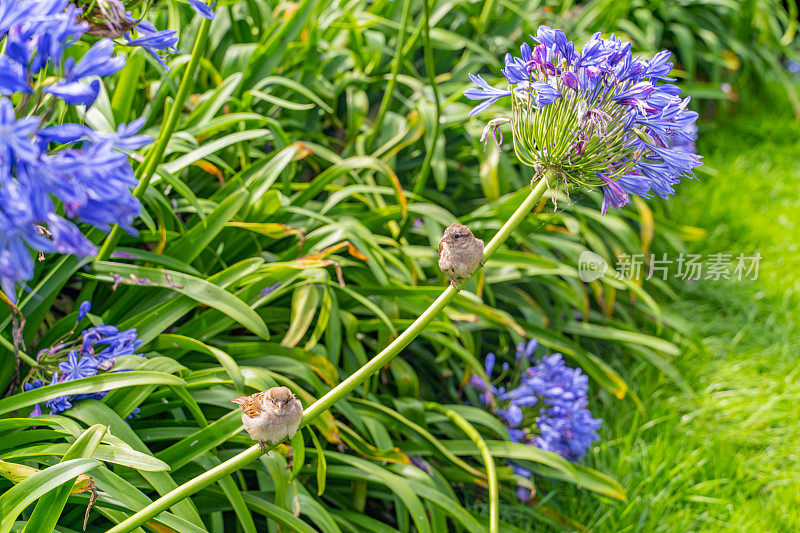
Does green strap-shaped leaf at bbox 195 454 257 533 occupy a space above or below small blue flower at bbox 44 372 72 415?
below

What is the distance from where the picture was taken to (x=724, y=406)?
2.60m

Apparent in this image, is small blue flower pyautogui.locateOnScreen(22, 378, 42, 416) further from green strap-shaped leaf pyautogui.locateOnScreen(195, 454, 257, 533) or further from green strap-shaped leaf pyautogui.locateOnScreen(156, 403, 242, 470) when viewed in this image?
green strap-shaped leaf pyautogui.locateOnScreen(195, 454, 257, 533)

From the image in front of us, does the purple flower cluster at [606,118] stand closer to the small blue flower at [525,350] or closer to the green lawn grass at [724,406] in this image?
the small blue flower at [525,350]

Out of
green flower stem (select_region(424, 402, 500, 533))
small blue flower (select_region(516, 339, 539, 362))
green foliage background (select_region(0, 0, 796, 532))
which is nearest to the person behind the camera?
green flower stem (select_region(424, 402, 500, 533))

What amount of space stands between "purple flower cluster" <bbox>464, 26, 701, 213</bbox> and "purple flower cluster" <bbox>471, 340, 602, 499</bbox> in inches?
44.6

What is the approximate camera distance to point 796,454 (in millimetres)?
2391

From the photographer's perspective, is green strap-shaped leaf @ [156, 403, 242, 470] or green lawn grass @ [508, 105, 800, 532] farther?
green lawn grass @ [508, 105, 800, 532]

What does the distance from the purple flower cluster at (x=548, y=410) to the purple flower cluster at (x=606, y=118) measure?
3.72 feet

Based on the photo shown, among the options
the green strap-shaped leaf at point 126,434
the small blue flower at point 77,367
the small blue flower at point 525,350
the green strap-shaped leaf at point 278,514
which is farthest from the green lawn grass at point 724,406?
the small blue flower at point 77,367

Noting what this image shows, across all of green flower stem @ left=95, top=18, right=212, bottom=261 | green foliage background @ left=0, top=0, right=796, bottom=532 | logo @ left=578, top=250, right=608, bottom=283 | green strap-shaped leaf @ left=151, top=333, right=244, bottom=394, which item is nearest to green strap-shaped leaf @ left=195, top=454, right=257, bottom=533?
green foliage background @ left=0, top=0, right=796, bottom=532

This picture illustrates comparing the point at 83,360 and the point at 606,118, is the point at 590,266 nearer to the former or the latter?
the point at 606,118

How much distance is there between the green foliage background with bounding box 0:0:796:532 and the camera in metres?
1.59

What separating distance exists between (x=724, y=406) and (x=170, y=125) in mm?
2212

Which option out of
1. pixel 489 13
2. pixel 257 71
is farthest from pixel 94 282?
pixel 489 13
